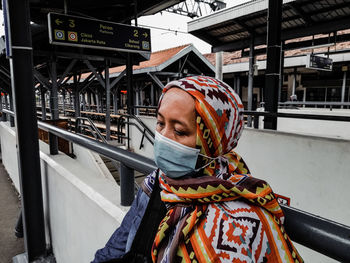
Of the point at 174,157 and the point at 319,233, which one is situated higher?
the point at 174,157

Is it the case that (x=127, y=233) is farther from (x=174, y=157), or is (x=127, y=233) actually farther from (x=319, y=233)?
(x=319, y=233)

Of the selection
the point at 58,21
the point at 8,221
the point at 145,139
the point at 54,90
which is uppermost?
the point at 58,21

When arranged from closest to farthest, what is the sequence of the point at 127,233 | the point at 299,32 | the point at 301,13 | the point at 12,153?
the point at 127,233 → the point at 12,153 → the point at 301,13 → the point at 299,32

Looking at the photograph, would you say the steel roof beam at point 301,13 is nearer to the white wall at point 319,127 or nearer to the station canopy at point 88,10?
the white wall at point 319,127

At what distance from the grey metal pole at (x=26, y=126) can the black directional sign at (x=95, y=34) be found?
1.90m

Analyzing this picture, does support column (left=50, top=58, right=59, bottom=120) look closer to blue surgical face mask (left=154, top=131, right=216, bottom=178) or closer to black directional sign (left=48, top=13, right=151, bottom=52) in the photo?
black directional sign (left=48, top=13, right=151, bottom=52)

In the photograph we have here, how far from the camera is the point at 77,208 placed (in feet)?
6.63

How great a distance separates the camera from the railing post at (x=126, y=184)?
4.78ft

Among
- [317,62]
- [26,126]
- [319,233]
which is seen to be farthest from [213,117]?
[317,62]

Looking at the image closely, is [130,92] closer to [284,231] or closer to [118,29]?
[118,29]

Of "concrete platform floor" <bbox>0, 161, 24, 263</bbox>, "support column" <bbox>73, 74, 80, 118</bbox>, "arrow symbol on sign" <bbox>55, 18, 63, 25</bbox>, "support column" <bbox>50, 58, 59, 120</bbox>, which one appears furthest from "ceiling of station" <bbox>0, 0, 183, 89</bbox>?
"support column" <bbox>73, 74, 80, 118</bbox>

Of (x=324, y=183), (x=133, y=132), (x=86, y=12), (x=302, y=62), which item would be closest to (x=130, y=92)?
(x=133, y=132)

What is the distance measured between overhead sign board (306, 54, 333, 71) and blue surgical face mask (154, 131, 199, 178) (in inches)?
318

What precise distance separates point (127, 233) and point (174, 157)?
0.43m
